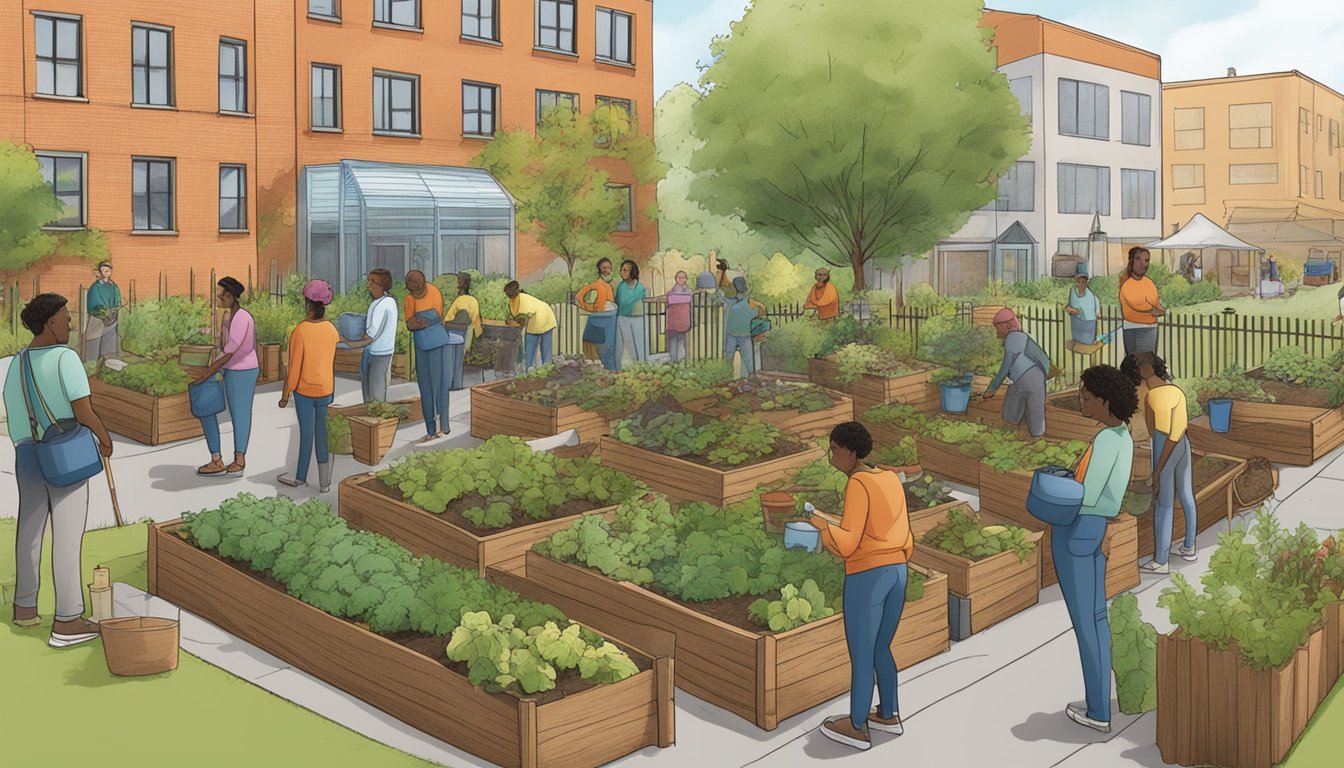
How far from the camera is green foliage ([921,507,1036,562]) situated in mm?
9070

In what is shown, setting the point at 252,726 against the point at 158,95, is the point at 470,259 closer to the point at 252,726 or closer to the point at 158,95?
the point at 158,95

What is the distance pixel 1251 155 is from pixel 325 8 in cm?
4977

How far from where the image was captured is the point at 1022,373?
12.6 meters

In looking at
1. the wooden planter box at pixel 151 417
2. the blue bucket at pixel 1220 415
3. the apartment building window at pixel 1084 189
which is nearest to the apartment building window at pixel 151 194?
the wooden planter box at pixel 151 417

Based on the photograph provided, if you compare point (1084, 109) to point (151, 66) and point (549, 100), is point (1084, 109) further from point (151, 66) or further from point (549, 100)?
point (151, 66)

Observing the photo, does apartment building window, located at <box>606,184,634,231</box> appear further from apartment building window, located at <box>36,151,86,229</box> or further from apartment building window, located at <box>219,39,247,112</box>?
apartment building window, located at <box>36,151,86,229</box>

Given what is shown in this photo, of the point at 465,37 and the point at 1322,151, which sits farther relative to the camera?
the point at 1322,151

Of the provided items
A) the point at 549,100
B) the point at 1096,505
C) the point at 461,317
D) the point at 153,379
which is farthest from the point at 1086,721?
the point at 549,100

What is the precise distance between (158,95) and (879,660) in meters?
25.7

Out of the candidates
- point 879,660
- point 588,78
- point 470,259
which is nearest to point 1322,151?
point 588,78

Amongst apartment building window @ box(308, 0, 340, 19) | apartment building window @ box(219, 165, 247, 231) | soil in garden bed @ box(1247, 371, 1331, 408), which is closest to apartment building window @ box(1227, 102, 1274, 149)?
apartment building window @ box(308, 0, 340, 19)

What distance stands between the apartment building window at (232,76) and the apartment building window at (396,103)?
352cm

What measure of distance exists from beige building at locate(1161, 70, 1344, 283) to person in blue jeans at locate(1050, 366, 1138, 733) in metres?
60.0

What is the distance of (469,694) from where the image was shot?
682 centimetres
